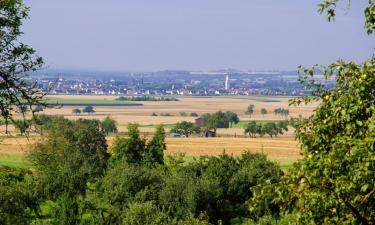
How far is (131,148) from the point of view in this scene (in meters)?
75.2

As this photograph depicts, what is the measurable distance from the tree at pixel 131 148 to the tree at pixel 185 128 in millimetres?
89641

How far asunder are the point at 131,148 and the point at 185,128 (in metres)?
91.8

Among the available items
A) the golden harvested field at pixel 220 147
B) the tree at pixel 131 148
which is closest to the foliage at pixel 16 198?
the tree at pixel 131 148

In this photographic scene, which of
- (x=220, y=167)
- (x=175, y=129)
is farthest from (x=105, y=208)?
(x=175, y=129)

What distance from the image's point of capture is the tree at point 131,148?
74.2 meters

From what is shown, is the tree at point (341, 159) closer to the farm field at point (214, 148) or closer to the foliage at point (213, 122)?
the farm field at point (214, 148)

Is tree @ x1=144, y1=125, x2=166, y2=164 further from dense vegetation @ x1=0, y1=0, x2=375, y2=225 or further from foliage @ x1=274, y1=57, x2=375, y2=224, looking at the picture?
foliage @ x1=274, y1=57, x2=375, y2=224

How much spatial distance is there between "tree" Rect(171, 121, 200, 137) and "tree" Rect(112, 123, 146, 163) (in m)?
89.6

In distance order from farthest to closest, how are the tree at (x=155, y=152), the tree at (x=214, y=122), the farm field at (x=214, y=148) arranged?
the tree at (x=214, y=122) → the farm field at (x=214, y=148) → the tree at (x=155, y=152)

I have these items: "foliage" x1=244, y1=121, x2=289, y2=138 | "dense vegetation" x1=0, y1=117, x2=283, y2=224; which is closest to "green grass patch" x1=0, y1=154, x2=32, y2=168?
"dense vegetation" x1=0, y1=117, x2=283, y2=224

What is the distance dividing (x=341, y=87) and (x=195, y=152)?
337 ft

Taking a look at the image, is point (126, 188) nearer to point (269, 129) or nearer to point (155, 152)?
point (155, 152)

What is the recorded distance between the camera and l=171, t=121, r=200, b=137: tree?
6570 inches

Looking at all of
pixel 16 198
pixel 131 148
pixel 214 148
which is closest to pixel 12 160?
pixel 131 148
